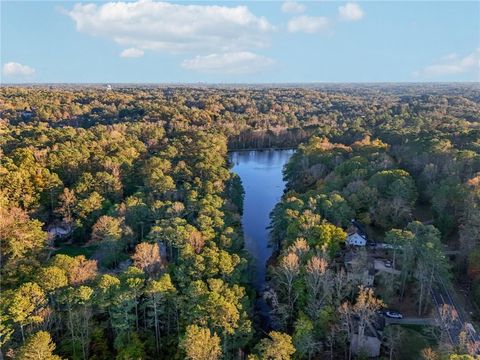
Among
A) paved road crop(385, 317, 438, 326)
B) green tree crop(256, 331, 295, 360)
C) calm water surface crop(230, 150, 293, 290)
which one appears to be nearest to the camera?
green tree crop(256, 331, 295, 360)

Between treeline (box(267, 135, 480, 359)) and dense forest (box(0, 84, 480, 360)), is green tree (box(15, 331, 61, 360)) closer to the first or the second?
dense forest (box(0, 84, 480, 360))

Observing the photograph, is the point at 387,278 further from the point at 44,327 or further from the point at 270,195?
the point at 270,195

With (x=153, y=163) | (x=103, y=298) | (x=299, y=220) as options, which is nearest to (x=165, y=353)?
(x=103, y=298)

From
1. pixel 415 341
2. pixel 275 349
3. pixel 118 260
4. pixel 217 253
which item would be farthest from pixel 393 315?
pixel 118 260

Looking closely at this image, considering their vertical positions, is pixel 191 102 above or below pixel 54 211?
above

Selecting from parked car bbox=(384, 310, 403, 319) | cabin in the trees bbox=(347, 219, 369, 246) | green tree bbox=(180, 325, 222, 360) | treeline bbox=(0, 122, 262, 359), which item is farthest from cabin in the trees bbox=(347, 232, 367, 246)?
green tree bbox=(180, 325, 222, 360)

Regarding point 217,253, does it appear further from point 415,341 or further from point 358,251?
point 415,341
